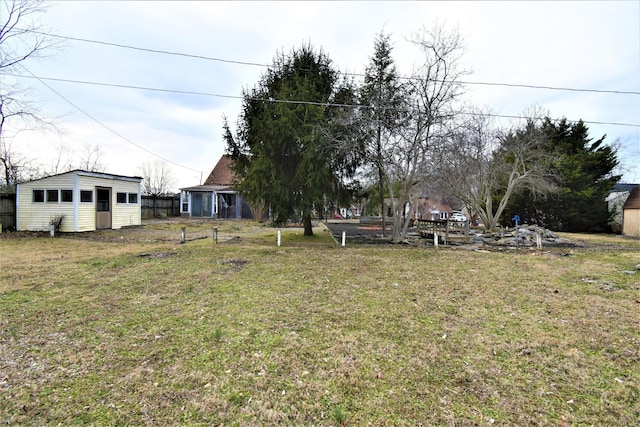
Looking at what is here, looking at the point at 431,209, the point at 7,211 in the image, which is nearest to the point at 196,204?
the point at 7,211

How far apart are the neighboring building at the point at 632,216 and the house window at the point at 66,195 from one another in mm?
29199

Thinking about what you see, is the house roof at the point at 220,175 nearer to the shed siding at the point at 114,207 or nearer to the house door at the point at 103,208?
the shed siding at the point at 114,207

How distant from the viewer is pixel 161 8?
366 inches

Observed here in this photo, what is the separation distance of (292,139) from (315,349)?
886 centimetres

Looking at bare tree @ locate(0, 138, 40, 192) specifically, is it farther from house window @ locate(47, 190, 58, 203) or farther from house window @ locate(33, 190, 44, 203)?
house window @ locate(47, 190, 58, 203)

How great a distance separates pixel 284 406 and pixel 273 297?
8.64ft

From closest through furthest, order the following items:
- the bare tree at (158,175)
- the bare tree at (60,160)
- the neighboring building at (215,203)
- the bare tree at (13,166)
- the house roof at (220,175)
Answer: the bare tree at (13,166)
the neighboring building at (215,203)
the bare tree at (60,160)
the house roof at (220,175)
the bare tree at (158,175)

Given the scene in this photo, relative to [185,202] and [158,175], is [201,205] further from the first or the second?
[158,175]

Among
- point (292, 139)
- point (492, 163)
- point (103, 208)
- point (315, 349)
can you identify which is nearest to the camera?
point (315, 349)

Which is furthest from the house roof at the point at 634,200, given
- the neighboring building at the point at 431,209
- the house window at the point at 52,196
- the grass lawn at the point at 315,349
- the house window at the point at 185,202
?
the house window at the point at 185,202

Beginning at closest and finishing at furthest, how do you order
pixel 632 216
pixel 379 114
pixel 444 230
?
pixel 379 114 → pixel 444 230 → pixel 632 216

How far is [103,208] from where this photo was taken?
15875 mm

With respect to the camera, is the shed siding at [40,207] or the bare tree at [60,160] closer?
the shed siding at [40,207]

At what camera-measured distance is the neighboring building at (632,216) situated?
17.3 m
